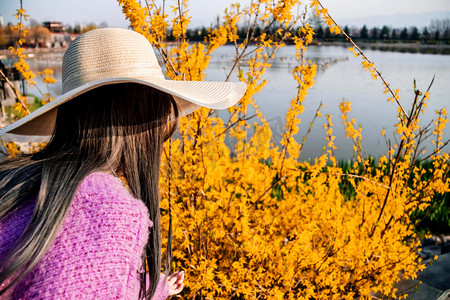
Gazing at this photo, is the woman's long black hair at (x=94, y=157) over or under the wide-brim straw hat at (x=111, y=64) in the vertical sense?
under

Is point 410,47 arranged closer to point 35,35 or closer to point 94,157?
point 35,35

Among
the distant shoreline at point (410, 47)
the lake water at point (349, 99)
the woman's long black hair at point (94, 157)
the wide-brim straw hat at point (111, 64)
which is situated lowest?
the lake water at point (349, 99)

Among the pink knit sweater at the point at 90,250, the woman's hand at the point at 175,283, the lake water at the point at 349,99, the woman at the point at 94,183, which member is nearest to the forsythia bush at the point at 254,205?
the woman's hand at the point at 175,283

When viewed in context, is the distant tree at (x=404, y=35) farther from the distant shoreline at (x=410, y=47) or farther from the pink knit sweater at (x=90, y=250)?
the pink knit sweater at (x=90, y=250)

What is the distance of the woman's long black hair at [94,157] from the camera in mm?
799

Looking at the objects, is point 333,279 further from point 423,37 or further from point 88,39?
point 423,37

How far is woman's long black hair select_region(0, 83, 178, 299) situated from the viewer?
80cm

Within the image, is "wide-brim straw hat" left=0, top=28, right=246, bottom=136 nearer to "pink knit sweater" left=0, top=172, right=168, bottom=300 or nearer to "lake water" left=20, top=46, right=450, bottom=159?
"pink knit sweater" left=0, top=172, right=168, bottom=300

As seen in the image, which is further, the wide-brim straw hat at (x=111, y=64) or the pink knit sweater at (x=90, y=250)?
the wide-brim straw hat at (x=111, y=64)

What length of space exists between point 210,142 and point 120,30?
1.31 metres

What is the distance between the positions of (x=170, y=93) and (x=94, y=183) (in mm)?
324

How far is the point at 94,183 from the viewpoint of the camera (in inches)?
32.8

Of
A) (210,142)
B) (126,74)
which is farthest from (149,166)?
(210,142)

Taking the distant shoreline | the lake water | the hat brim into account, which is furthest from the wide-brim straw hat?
the distant shoreline
